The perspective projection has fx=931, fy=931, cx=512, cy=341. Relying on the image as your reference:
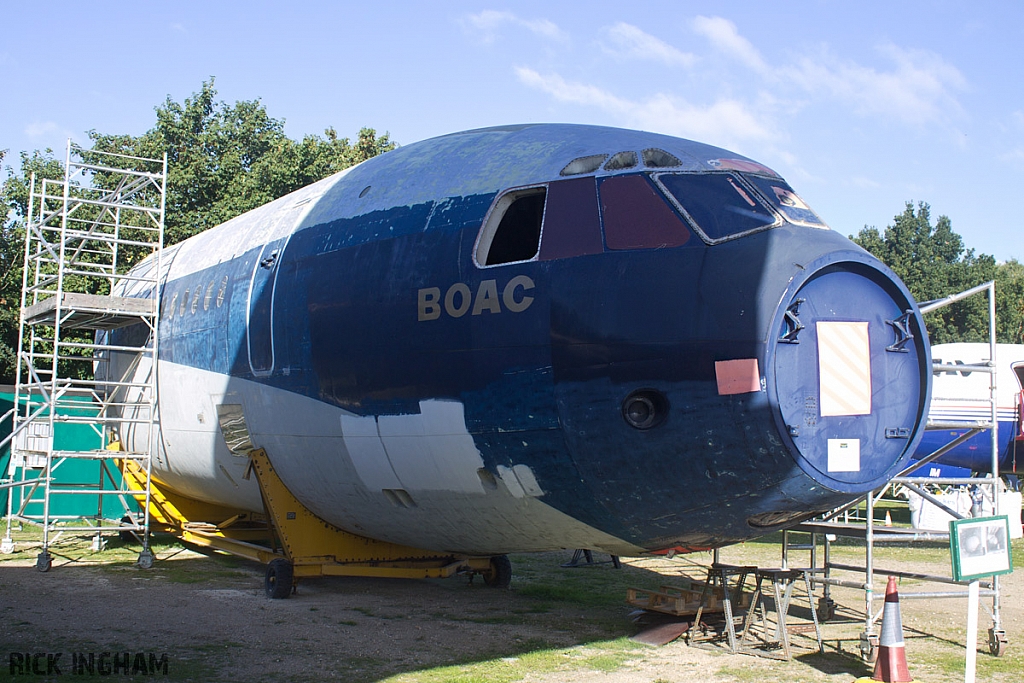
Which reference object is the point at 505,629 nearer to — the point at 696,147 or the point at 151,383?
the point at 696,147

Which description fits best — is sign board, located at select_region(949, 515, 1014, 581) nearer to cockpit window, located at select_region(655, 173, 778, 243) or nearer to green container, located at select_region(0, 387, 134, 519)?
cockpit window, located at select_region(655, 173, 778, 243)

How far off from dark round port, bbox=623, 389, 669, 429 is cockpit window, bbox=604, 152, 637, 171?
195 cm

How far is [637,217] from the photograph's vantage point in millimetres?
7180

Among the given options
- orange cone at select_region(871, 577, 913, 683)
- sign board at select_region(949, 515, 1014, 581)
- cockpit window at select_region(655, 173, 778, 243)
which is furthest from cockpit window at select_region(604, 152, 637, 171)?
orange cone at select_region(871, 577, 913, 683)

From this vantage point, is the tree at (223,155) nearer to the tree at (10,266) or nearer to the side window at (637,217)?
the tree at (10,266)

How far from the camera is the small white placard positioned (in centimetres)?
669

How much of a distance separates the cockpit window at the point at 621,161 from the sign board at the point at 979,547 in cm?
370

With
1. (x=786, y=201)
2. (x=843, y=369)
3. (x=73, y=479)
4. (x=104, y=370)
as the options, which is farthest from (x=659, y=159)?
(x=73, y=479)

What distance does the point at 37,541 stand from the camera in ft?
55.3

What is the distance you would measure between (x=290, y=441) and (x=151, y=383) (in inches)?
A: 186

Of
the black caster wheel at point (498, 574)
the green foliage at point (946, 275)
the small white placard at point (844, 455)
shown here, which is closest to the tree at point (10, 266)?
the black caster wheel at point (498, 574)

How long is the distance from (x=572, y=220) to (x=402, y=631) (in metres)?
4.70

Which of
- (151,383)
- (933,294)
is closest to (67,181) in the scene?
(151,383)

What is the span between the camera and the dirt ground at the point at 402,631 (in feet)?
25.9
